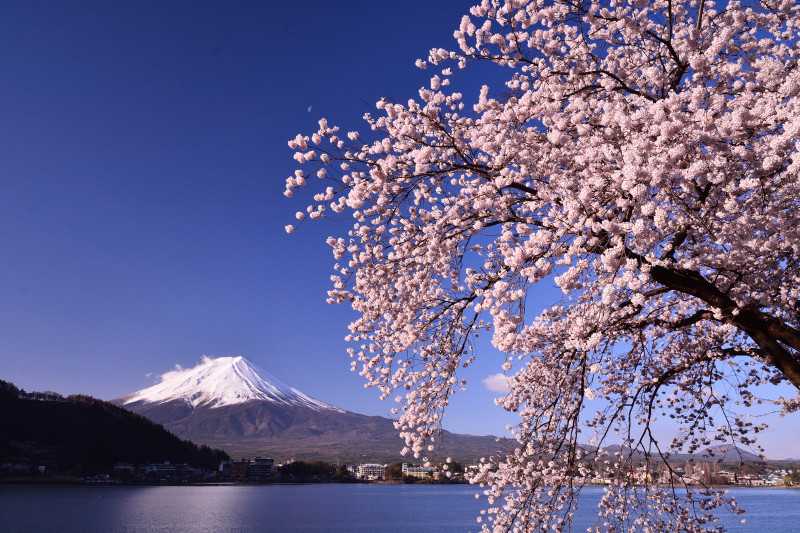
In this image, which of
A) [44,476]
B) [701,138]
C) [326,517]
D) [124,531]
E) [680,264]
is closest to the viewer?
[701,138]

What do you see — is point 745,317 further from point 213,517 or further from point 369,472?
point 369,472

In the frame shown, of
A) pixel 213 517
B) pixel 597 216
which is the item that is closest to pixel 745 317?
pixel 597 216

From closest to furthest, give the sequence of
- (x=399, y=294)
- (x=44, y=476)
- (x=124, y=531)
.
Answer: (x=399, y=294)
(x=124, y=531)
(x=44, y=476)

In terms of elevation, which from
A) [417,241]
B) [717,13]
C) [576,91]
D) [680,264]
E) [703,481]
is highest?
[717,13]

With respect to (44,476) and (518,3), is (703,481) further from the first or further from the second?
(44,476)

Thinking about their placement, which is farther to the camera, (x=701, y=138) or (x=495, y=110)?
(x=495, y=110)

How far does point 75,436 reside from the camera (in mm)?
86875

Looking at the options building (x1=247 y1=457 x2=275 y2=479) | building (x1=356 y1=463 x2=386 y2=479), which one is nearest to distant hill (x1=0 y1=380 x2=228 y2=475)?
building (x1=247 y1=457 x2=275 y2=479)

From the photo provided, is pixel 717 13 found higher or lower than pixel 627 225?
higher

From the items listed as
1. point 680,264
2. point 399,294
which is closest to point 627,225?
point 680,264

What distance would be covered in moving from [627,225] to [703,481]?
18.5 ft

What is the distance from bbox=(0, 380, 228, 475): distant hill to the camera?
263ft

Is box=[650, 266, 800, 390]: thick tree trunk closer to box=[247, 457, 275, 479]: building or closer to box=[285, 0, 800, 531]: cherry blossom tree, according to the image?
box=[285, 0, 800, 531]: cherry blossom tree

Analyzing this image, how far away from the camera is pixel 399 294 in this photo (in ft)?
20.9
